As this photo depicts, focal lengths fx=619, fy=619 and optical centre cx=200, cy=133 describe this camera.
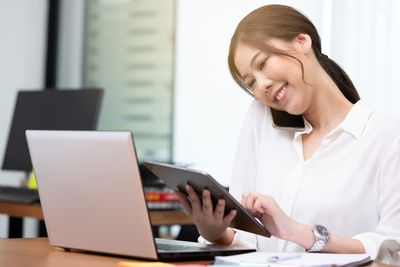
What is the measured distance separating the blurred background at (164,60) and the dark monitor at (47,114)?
0.74m

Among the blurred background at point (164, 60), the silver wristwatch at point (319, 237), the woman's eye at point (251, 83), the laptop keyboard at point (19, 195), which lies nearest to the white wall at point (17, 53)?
the blurred background at point (164, 60)

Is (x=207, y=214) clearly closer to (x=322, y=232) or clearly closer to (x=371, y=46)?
(x=322, y=232)

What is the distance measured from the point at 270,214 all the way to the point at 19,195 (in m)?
1.65

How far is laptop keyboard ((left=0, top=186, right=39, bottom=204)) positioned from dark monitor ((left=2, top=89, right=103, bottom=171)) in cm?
23

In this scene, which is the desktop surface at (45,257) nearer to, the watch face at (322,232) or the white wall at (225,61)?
the watch face at (322,232)

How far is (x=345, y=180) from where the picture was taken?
61.0 inches

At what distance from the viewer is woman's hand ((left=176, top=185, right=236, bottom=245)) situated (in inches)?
50.2

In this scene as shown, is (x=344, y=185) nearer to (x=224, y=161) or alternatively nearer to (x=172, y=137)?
(x=224, y=161)

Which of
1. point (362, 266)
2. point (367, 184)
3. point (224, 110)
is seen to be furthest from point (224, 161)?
point (362, 266)

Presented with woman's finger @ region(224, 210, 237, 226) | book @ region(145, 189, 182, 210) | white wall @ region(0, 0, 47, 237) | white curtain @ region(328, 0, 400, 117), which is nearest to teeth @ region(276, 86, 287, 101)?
woman's finger @ region(224, 210, 237, 226)

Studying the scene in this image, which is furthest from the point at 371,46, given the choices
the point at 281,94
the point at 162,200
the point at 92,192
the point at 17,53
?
the point at 17,53

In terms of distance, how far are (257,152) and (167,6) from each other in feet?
8.47

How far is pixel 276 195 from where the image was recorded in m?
1.66

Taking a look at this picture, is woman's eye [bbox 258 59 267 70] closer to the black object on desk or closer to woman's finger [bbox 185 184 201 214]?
woman's finger [bbox 185 184 201 214]
